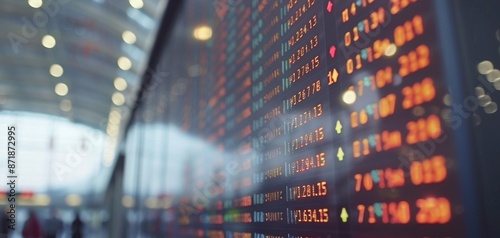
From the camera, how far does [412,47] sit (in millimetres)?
1630

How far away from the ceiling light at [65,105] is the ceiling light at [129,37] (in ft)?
33.2

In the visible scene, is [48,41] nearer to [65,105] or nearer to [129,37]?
[129,37]

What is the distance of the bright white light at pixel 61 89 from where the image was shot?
18277mm

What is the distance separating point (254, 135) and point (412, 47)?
1.70 meters

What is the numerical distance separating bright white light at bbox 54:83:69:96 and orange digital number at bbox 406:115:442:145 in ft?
59.6

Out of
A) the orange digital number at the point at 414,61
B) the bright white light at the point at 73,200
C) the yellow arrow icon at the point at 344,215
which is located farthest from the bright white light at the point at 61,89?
the orange digital number at the point at 414,61

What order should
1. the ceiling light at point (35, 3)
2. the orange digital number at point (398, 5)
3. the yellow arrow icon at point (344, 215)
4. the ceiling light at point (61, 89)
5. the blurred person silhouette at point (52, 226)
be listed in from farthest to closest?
the ceiling light at point (61, 89) → the blurred person silhouette at point (52, 226) → the ceiling light at point (35, 3) → the yellow arrow icon at point (344, 215) → the orange digital number at point (398, 5)

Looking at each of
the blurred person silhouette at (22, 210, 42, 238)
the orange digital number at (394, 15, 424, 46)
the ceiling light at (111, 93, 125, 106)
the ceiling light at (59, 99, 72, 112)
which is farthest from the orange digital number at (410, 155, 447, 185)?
the ceiling light at (59, 99, 72, 112)

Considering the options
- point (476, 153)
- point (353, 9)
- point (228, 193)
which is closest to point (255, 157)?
point (228, 193)

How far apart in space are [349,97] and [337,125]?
14 centimetres

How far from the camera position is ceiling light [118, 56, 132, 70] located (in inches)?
507

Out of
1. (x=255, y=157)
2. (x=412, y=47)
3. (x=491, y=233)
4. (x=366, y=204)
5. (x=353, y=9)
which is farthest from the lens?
(x=255, y=157)

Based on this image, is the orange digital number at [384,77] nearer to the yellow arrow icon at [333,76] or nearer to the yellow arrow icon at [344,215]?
the yellow arrow icon at [333,76]

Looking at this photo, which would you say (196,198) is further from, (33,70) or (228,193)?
(33,70)
